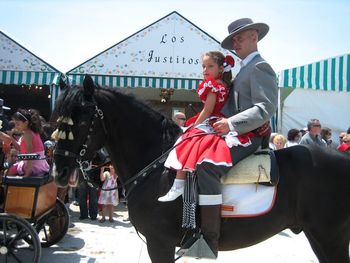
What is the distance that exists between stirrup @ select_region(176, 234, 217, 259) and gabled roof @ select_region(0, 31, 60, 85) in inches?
308

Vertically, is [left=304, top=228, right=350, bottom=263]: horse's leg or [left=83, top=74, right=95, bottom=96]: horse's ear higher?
[left=83, top=74, right=95, bottom=96]: horse's ear

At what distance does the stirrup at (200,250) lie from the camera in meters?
2.47

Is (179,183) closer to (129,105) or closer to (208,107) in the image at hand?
(208,107)

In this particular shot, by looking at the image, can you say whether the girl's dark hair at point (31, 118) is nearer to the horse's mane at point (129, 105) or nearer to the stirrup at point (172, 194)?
the horse's mane at point (129, 105)

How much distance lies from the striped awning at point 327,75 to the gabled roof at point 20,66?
654cm

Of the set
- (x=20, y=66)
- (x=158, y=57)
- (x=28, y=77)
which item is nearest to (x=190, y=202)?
(x=158, y=57)

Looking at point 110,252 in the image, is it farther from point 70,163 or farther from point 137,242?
point 70,163

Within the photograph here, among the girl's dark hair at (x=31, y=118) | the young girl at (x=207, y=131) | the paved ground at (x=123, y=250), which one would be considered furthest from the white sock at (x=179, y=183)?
the girl's dark hair at (x=31, y=118)

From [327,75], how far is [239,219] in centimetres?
759

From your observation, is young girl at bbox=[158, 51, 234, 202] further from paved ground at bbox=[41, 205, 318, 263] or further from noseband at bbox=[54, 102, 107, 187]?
paved ground at bbox=[41, 205, 318, 263]

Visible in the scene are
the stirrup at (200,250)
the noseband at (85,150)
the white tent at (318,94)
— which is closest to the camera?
the stirrup at (200,250)

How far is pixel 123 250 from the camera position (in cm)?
552

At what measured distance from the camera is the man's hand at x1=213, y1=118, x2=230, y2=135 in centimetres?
255

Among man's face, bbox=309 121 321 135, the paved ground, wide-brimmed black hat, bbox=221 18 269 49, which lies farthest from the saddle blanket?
man's face, bbox=309 121 321 135
